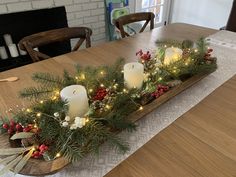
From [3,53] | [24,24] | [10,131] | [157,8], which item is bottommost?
[3,53]

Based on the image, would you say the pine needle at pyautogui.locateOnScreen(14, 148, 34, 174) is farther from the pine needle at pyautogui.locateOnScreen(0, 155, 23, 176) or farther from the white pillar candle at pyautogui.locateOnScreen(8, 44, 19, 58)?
the white pillar candle at pyautogui.locateOnScreen(8, 44, 19, 58)

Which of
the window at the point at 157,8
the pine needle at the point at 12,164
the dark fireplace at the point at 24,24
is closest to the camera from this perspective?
the pine needle at the point at 12,164

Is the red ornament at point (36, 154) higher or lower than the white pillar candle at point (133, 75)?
lower

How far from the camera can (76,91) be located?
562 mm

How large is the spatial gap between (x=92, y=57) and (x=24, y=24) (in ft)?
4.02

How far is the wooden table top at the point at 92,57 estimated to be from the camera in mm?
778

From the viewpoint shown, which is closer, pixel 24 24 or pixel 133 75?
pixel 133 75

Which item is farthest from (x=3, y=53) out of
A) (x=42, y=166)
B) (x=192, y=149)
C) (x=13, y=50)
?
(x=192, y=149)

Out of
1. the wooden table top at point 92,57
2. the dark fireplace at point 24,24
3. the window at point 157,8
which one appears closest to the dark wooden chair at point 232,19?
the wooden table top at point 92,57

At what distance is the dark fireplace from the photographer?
184 centimetres

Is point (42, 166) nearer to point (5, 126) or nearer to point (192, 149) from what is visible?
point (5, 126)

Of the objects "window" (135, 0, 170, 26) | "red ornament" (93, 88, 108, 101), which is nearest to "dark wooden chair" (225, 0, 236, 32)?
"window" (135, 0, 170, 26)

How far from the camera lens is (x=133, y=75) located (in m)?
0.65

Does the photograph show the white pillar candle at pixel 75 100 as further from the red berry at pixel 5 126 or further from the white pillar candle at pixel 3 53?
the white pillar candle at pixel 3 53
